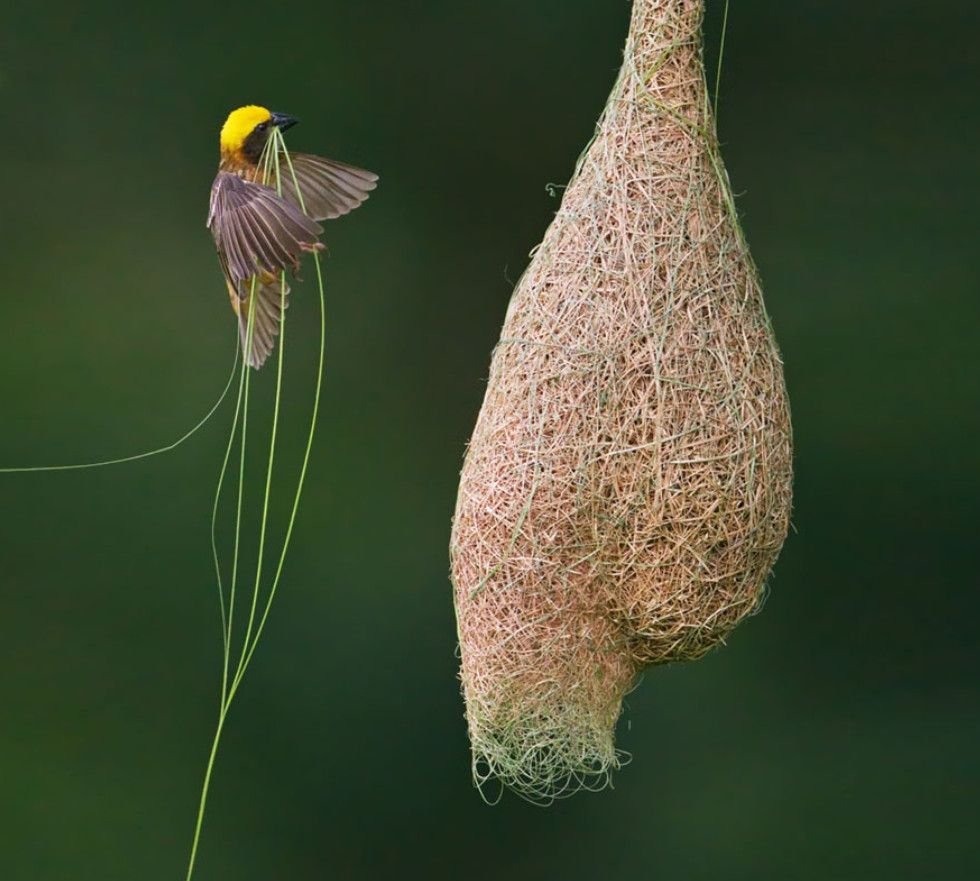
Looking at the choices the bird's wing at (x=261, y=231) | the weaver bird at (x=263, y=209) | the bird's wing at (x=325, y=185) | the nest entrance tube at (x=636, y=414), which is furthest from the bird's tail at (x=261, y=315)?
the nest entrance tube at (x=636, y=414)

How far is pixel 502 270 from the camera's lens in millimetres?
3320

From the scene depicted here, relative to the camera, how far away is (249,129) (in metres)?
2.16

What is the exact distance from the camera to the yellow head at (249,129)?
7.10 feet

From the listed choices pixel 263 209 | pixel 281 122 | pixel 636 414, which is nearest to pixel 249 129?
pixel 281 122

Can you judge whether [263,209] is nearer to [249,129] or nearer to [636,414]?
[249,129]

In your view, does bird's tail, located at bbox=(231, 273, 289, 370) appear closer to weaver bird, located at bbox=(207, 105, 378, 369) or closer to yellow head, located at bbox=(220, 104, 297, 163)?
weaver bird, located at bbox=(207, 105, 378, 369)

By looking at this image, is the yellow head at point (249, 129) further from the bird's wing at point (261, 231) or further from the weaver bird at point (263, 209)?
the bird's wing at point (261, 231)

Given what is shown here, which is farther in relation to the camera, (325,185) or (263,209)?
(325,185)

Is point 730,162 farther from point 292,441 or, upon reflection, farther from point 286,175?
point 286,175

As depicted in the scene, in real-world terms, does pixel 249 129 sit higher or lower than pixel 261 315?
higher

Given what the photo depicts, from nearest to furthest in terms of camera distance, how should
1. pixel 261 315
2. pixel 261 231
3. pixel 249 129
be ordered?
pixel 261 231
pixel 249 129
pixel 261 315

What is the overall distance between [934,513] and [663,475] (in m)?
1.45

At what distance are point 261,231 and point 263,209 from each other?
3cm

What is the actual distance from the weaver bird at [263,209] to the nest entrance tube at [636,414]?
30 centimetres
